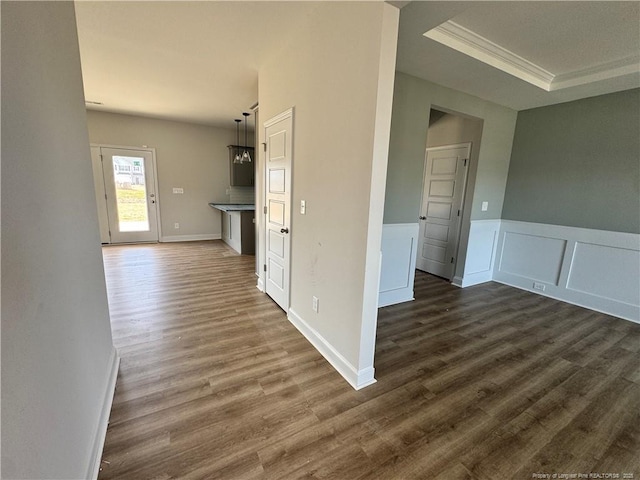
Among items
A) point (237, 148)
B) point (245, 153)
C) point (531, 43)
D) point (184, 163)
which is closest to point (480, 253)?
point (531, 43)

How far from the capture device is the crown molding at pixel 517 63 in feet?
7.25

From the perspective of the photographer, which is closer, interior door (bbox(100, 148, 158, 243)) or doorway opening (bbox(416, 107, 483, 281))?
doorway opening (bbox(416, 107, 483, 281))

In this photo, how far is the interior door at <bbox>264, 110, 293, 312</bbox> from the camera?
271cm

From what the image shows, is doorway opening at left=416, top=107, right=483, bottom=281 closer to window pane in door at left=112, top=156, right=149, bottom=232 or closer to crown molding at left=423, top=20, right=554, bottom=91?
crown molding at left=423, top=20, right=554, bottom=91

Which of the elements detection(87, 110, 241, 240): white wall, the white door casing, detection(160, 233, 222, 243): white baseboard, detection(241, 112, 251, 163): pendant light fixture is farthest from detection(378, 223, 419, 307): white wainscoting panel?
the white door casing

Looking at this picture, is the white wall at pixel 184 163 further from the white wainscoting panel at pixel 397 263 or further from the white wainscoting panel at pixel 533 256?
the white wainscoting panel at pixel 533 256

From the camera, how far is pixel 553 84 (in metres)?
3.14

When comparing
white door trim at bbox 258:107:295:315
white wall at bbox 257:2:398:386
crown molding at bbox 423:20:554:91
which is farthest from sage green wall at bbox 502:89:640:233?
white door trim at bbox 258:107:295:315

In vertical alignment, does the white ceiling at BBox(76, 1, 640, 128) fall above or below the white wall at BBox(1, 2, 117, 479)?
above

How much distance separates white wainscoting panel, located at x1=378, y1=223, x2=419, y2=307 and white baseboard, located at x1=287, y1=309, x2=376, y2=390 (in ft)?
3.70

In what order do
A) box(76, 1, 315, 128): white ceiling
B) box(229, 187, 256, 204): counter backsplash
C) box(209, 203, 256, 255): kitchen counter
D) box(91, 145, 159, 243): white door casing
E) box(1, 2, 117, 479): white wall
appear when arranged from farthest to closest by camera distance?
box(229, 187, 256, 204): counter backsplash, box(91, 145, 159, 243): white door casing, box(209, 203, 256, 255): kitchen counter, box(76, 1, 315, 128): white ceiling, box(1, 2, 117, 479): white wall

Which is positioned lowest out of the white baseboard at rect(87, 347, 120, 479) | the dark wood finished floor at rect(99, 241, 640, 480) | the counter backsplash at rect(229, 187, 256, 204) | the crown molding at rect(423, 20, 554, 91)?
the dark wood finished floor at rect(99, 241, 640, 480)

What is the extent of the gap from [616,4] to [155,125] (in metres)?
7.17

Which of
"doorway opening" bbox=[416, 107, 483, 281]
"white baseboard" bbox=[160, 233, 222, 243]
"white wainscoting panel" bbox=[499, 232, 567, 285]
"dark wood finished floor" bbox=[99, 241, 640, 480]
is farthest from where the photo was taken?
"white baseboard" bbox=[160, 233, 222, 243]
